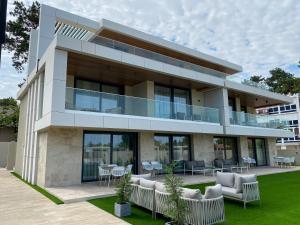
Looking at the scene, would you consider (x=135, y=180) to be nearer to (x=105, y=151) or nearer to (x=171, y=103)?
(x=105, y=151)

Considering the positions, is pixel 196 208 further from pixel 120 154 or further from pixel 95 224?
pixel 120 154

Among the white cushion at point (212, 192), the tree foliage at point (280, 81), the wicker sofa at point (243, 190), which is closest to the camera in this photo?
the white cushion at point (212, 192)

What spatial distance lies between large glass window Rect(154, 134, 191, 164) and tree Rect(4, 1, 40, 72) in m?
16.7

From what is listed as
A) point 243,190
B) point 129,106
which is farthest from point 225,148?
point 243,190

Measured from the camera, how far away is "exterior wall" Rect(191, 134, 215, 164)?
16.9 metres

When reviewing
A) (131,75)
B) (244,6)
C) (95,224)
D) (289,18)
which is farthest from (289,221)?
(289,18)

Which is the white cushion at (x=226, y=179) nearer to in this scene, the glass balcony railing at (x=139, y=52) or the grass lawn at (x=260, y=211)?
the grass lawn at (x=260, y=211)

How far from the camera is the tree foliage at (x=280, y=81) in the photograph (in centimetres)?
3731

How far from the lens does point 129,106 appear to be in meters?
12.6

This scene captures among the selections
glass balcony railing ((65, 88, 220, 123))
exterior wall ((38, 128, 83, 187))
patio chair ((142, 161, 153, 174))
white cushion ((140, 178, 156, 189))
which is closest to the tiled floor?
white cushion ((140, 178, 156, 189))

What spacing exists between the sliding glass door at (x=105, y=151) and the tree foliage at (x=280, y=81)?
97.1ft

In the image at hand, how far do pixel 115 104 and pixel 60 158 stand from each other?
3795 mm

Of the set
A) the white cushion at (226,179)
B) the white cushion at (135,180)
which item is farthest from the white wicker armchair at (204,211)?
the white cushion at (226,179)

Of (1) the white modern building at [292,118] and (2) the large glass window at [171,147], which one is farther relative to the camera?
(1) the white modern building at [292,118]
